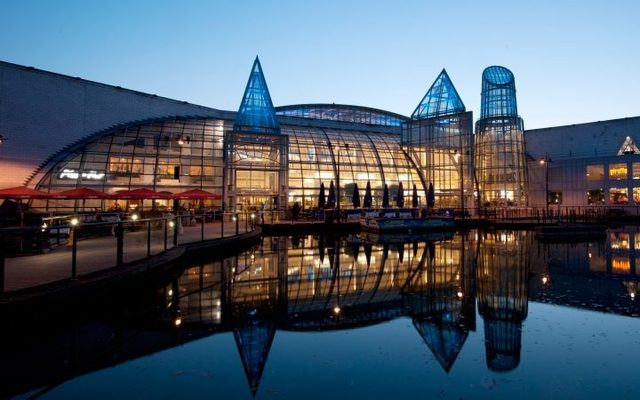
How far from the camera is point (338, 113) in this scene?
61938 mm

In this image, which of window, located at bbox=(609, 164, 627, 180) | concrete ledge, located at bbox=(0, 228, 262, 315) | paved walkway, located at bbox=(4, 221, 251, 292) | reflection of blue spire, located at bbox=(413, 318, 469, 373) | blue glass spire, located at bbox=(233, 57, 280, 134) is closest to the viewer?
reflection of blue spire, located at bbox=(413, 318, 469, 373)

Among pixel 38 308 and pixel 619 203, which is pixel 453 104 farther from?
pixel 38 308

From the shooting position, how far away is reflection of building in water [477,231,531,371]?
6.16 metres

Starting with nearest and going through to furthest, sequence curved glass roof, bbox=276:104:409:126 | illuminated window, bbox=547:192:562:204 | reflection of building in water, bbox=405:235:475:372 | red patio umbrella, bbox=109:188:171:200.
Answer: reflection of building in water, bbox=405:235:475:372 → red patio umbrella, bbox=109:188:171:200 → curved glass roof, bbox=276:104:409:126 → illuminated window, bbox=547:192:562:204

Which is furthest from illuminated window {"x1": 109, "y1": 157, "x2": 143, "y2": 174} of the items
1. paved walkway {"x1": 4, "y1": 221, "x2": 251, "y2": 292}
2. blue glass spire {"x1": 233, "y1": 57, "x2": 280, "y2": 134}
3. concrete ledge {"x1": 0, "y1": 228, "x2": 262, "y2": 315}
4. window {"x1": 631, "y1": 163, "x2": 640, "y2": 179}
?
window {"x1": 631, "y1": 163, "x2": 640, "y2": 179}

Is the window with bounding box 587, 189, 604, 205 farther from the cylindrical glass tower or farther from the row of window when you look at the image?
the cylindrical glass tower

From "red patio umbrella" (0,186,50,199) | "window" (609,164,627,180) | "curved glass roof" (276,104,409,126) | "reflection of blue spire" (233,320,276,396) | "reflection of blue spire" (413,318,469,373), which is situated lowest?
"reflection of blue spire" (233,320,276,396)

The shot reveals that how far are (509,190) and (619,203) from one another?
16017 millimetres

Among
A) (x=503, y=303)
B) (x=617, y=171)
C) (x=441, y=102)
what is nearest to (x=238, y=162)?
(x=441, y=102)

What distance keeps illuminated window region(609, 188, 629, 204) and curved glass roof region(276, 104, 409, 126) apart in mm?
30865

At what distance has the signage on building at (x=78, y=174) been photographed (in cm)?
3466

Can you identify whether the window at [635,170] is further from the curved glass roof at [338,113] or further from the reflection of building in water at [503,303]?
the reflection of building in water at [503,303]

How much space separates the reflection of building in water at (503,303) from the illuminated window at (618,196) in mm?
52716

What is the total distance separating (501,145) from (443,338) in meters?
56.2
